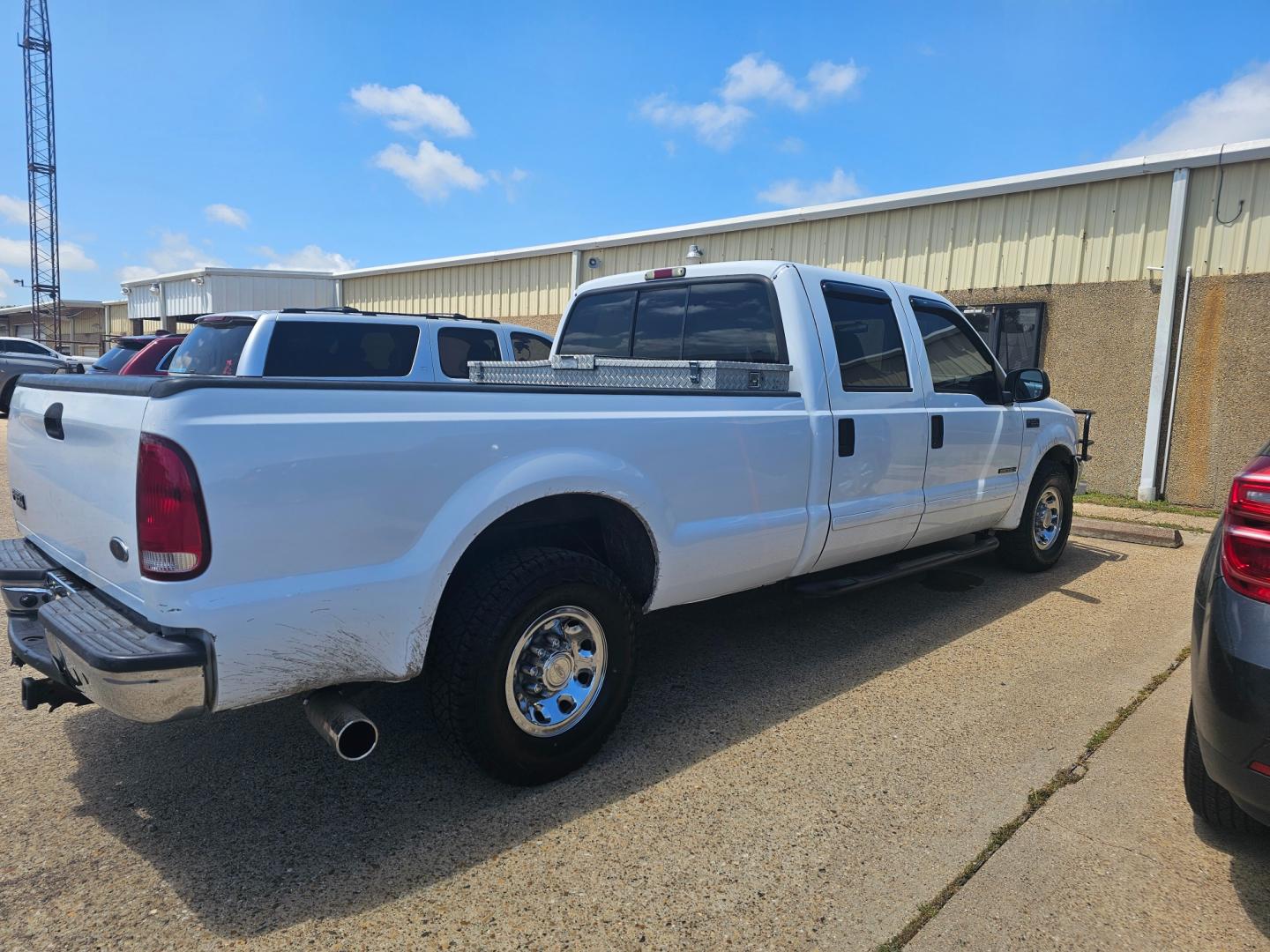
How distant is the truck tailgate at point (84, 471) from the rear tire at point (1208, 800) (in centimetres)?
326

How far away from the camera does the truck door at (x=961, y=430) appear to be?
4711mm

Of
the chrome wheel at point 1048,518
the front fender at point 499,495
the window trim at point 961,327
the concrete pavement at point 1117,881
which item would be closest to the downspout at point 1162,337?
the chrome wheel at point 1048,518

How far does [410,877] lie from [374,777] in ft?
2.16

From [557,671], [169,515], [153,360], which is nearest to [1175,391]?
[557,671]

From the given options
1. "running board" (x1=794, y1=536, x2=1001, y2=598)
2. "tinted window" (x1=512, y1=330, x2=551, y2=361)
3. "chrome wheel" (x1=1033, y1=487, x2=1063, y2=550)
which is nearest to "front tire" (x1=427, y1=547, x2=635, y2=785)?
"running board" (x1=794, y1=536, x2=1001, y2=598)

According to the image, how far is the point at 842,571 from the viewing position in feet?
15.1

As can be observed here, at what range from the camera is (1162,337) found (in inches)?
355

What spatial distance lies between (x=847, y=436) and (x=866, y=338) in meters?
0.70

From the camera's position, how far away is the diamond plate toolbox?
3830 mm

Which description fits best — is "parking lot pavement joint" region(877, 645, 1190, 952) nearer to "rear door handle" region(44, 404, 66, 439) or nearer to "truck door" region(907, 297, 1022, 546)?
"truck door" region(907, 297, 1022, 546)

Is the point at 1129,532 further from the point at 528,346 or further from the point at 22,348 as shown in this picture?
the point at 22,348

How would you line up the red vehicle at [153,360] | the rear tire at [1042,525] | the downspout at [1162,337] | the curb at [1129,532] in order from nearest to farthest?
the rear tire at [1042,525], the curb at [1129,532], the downspout at [1162,337], the red vehicle at [153,360]

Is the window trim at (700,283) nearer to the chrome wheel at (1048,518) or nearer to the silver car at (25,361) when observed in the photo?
the chrome wheel at (1048,518)

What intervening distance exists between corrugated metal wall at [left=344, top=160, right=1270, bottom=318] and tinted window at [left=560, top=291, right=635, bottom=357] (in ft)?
22.6
